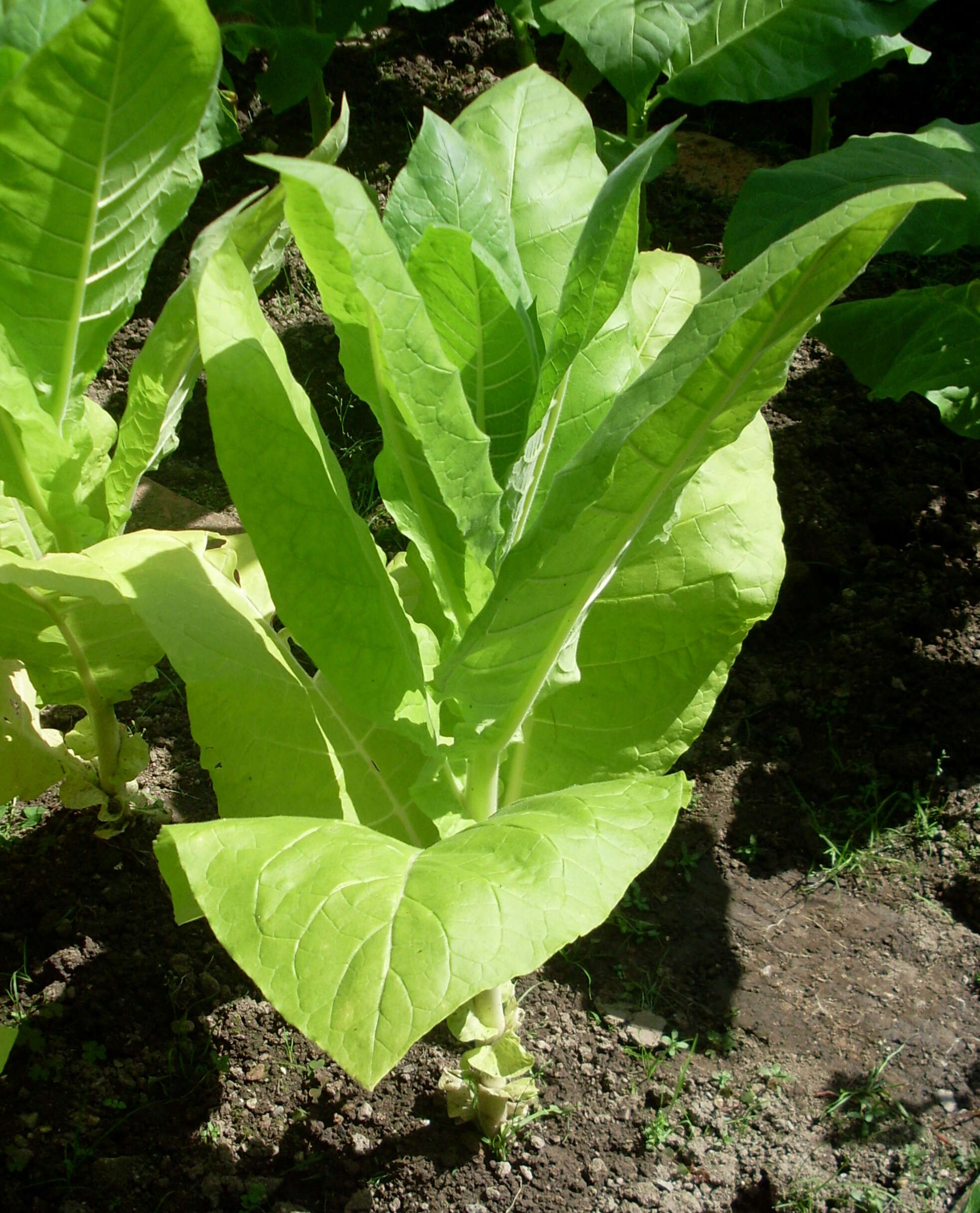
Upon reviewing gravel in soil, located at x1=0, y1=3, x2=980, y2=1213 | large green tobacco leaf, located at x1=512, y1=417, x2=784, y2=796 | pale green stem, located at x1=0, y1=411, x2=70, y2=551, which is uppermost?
pale green stem, located at x1=0, y1=411, x2=70, y2=551

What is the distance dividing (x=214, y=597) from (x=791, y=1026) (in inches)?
46.4

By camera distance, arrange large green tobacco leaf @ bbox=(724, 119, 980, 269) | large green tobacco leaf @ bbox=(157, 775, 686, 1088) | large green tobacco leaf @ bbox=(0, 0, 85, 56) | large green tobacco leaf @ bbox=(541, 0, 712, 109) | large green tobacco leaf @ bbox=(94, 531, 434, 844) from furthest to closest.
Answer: large green tobacco leaf @ bbox=(541, 0, 712, 109), large green tobacco leaf @ bbox=(724, 119, 980, 269), large green tobacco leaf @ bbox=(0, 0, 85, 56), large green tobacco leaf @ bbox=(94, 531, 434, 844), large green tobacco leaf @ bbox=(157, 775, 686, 1088)

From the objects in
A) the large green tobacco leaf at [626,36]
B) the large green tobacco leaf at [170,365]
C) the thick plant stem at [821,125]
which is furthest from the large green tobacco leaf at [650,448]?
the thick plant stem at [821,125]

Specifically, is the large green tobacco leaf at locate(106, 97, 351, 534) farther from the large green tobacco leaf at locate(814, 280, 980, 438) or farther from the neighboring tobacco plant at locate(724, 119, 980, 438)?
the large green tobacco leaf at locate(814, 280, 980, 438)

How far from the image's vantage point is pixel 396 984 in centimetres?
79

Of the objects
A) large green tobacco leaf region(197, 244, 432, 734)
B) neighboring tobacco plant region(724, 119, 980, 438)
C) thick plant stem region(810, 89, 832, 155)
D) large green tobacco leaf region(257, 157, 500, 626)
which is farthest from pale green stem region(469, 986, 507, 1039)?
thick plant stem region(810, 89, 832, 155)

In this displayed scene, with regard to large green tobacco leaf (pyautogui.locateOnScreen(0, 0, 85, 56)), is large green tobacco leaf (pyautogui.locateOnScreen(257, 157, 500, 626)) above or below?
below

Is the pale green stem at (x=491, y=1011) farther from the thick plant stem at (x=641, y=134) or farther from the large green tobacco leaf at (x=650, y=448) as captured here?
the thick plant stem at (x=641, y=134)

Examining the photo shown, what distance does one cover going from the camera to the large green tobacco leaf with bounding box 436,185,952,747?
79 cm

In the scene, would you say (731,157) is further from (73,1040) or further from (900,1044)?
(73,1040)

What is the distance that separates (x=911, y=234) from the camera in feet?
6.66

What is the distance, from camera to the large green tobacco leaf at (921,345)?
2.04 meters

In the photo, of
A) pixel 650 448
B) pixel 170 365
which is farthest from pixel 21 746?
pixel 650 448

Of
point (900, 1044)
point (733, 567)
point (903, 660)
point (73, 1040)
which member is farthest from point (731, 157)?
point (73, 1040)
